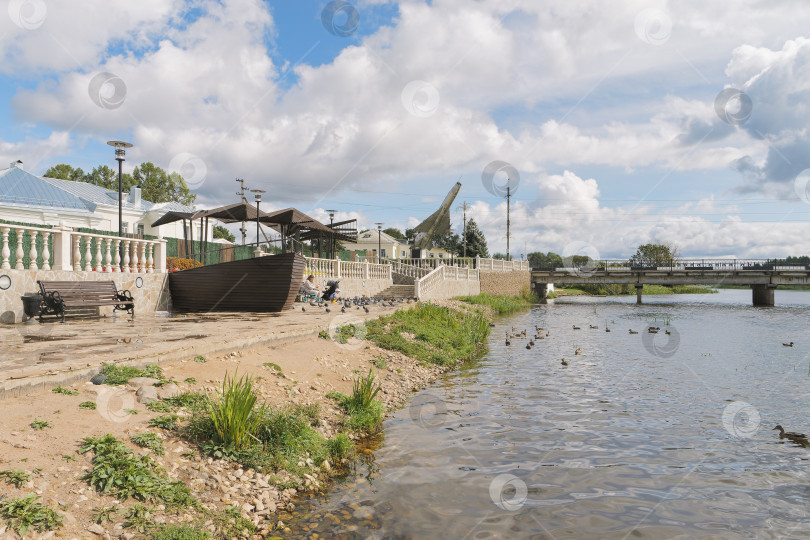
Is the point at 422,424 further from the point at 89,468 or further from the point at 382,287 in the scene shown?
the point at 382,287

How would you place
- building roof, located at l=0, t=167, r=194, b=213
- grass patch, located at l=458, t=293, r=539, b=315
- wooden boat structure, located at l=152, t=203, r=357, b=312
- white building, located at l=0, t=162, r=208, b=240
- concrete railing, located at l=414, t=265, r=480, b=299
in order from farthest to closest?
grass patch, located at l=458, t=293, r=539, b=315
building roof, located at l=0, t=167, r=194, b=213
white building, located at l=0, t=162, r=208, b=240
concrete railing, located at l=414, t=265, r=480, b=299
wooden boat structure, located at l=152, t=203, r=357, b=312

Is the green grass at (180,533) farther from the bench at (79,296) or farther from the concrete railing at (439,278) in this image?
the concrete railing at (439,278)

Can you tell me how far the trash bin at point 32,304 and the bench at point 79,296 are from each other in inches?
3.1

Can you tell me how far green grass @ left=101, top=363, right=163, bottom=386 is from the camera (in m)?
5.66

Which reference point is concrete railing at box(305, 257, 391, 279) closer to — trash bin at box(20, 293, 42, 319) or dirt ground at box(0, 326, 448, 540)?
trash bin at box(20, 293, 42, 319)

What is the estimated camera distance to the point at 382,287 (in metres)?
30.3

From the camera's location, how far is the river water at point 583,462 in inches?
Result: 189

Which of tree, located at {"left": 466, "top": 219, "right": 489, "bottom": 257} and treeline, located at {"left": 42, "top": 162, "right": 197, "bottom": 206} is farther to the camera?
tree, located at {"left": 466, "top": 219, "right": 489, "bottom": 257}

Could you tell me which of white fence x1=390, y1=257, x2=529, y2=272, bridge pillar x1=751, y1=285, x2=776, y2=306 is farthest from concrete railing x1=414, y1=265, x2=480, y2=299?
bridge pillar x1=751, y1=285, x2=776, y2=306

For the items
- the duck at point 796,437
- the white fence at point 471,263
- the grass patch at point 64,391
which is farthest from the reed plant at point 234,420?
the white fence at point 471,263

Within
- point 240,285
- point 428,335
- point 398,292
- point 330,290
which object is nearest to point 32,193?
point 398,292

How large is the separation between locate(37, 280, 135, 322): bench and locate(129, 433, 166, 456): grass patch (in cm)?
758

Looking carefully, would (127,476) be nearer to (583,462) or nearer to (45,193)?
(583,462)

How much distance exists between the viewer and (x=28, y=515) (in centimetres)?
334
